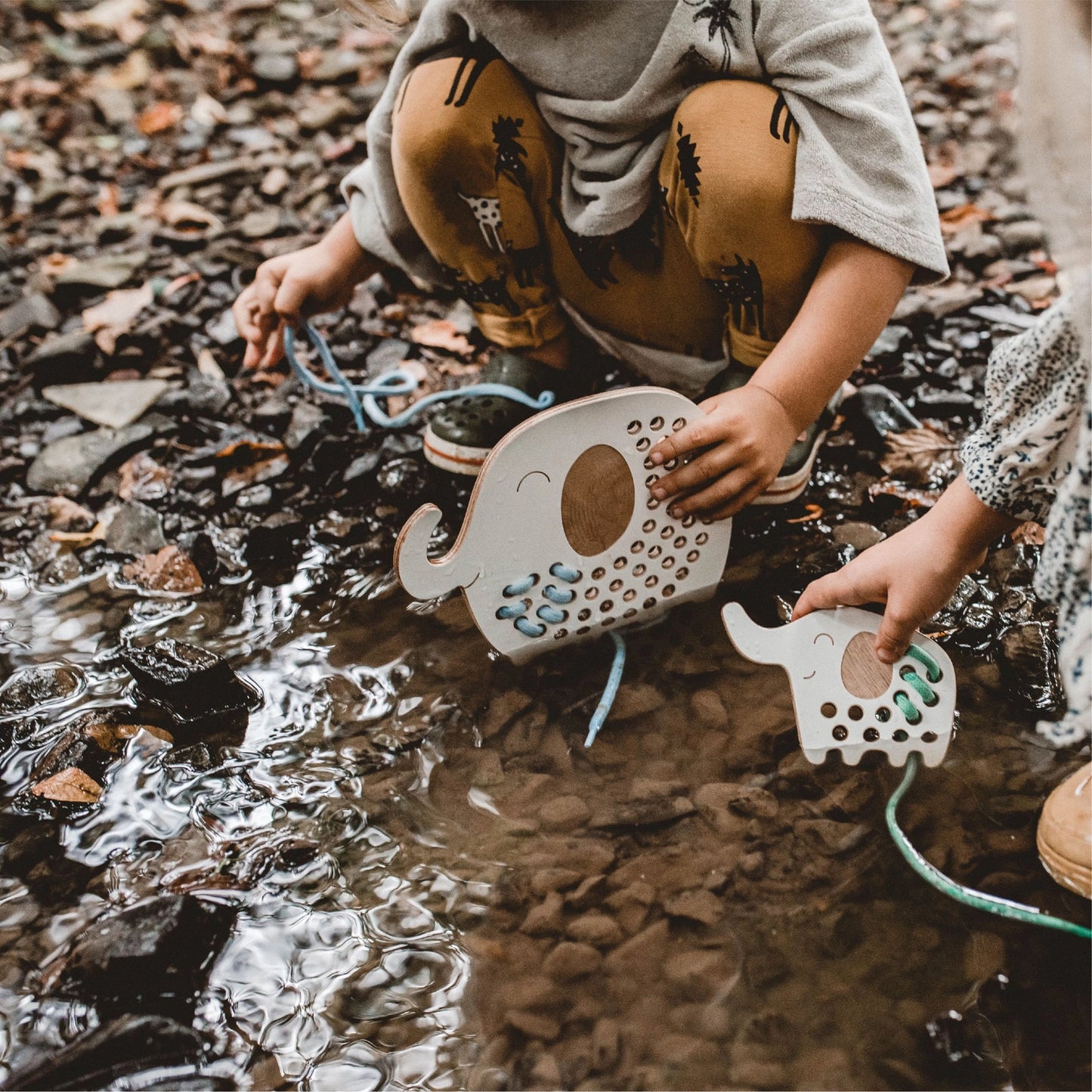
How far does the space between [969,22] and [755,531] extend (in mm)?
2030

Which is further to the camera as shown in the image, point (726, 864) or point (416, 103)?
point (416, 103)

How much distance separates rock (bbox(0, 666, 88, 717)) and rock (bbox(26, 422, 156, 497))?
A: 420 mm

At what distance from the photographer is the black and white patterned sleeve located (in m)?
0.81

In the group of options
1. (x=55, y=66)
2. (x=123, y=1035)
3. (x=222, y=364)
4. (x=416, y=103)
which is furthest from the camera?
(x=55, y=66)

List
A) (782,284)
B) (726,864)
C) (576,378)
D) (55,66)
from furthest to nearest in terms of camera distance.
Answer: (55,66) → (576,378) → (782,284) → (726,864)

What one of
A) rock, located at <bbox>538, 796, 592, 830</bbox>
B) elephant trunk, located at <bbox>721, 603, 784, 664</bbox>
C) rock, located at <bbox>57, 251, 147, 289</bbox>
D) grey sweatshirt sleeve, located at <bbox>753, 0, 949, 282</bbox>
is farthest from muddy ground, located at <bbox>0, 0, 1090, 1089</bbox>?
grey sweatshirt sleeve, located at <bbox>753, 0, 949, 282</bbox>

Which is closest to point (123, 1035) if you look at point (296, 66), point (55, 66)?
point (296, 66)

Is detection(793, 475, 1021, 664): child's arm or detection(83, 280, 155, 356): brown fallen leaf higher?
detection(793, 475, 1021, 664): child's arm

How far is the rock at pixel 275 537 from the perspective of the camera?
4.57 feet

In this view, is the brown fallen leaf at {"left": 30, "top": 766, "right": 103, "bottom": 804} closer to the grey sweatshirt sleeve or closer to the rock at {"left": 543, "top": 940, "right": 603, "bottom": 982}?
the rock at {"left": 543, "top": 940, "right": 603, "bottom": 982}

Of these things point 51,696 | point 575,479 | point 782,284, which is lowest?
point 51,696

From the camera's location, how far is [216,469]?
155 centimetres

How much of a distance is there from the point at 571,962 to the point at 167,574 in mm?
806

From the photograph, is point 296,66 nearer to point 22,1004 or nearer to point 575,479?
point 575,479
